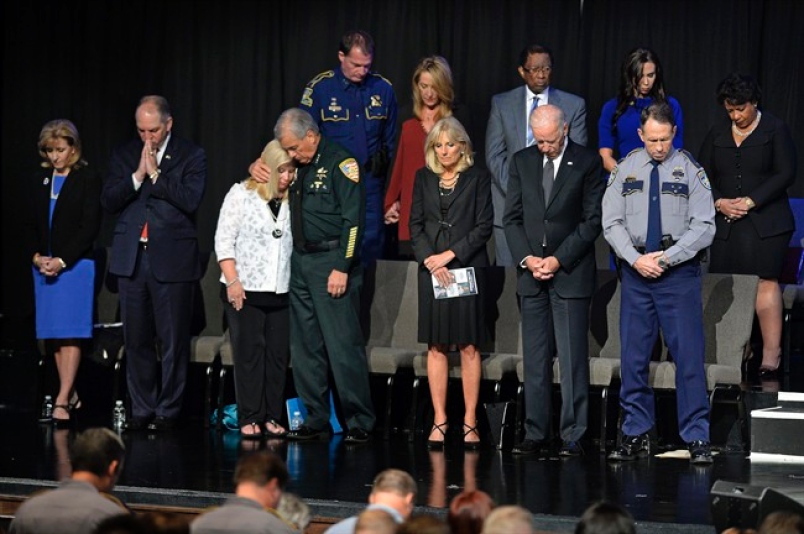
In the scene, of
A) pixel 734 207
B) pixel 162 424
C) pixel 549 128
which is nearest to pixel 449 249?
pixel 549 128

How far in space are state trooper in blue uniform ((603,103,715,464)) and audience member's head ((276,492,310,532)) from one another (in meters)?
2.68

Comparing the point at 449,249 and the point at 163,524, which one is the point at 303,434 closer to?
the point at 449,249

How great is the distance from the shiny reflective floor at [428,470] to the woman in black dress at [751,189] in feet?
1.98

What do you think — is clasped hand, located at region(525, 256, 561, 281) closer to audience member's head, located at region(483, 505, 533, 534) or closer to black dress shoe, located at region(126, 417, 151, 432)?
black dress shoe, located at region(126, 417, 151, 432)

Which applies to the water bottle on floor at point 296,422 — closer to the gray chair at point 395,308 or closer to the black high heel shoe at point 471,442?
the gray chair at point 395,308

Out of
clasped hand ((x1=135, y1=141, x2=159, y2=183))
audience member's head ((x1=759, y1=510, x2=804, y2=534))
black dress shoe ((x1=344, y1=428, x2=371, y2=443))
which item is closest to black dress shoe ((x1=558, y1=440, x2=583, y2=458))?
black dress shoe ((x1=344, y1=428, x2=371, y2=443))

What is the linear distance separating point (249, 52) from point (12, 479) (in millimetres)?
5077

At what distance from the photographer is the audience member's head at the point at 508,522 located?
4.34m

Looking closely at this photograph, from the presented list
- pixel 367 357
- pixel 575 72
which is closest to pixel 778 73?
pixel 575 72

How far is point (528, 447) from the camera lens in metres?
7.79

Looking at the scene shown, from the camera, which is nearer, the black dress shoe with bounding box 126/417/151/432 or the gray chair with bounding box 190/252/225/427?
the black dress shoe with bounding box 126/417/151/432

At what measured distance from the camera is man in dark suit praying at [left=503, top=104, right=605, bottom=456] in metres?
7.68

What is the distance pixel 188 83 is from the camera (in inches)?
451

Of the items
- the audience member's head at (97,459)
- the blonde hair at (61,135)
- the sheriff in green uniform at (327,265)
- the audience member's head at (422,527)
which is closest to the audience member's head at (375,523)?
the audience member's head at (422,527)
